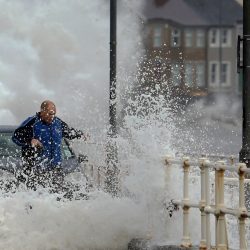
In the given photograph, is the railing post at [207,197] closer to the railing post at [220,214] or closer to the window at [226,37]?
the railing post at [220,214]

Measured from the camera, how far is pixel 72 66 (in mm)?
38906

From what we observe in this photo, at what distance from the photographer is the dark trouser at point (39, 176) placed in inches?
613

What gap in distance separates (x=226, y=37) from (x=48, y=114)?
Result: 4001cm

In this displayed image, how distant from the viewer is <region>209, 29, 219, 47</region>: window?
55.8 meters

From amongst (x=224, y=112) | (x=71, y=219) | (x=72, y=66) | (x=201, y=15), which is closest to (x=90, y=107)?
(x=72, y=66)

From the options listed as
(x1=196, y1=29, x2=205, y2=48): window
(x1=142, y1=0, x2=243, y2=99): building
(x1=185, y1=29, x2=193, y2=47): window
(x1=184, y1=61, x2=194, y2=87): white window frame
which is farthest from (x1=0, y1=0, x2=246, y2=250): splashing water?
(x1=196, y1=29, x2=205, y2=48): window

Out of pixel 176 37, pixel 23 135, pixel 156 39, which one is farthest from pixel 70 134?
pixel 176 37

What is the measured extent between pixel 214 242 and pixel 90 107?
25391mm

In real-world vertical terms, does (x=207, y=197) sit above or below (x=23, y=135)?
below

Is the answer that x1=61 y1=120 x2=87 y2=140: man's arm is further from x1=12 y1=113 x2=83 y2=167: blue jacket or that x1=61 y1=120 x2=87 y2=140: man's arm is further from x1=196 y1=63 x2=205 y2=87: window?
x1=196 y1=63 x2=205 y2=87: window

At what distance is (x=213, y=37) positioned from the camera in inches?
2299

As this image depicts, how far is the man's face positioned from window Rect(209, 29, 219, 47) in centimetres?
3928

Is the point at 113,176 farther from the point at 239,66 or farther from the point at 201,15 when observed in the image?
the point at 201,15

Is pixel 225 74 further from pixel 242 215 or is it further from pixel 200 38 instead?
pixel 242 215
